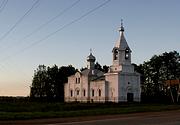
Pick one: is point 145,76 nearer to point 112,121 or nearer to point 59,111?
point 59,111

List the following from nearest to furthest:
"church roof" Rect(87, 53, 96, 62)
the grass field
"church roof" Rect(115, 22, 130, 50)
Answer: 1. the grass field
2. "church roof" Rect(115, 22, 130, 50)
3. "church roof" Rect(87, 53, 96, 62)

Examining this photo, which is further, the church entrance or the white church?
the church entrance

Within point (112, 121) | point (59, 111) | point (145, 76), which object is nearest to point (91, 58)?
point (145, 76)

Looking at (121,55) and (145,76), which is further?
(145,76)

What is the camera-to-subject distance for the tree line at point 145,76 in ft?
348

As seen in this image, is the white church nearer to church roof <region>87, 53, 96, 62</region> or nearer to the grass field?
church roof <region>87, 53, 96, 62</region>

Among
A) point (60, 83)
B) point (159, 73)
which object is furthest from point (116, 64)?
point (60, 83)

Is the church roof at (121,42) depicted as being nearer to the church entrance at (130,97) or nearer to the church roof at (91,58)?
the church entrance at (130,97)

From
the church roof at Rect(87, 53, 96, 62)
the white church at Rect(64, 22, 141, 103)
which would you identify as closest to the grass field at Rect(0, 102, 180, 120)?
the white church at Rect(64, 22, 141, 103)

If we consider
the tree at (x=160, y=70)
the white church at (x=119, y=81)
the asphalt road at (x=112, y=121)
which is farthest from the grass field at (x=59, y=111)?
the tree at (x=160, y=70)

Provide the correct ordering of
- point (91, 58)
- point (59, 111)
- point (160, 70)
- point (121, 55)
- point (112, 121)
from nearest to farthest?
point (112, 121) < point (59, 111) < point (121, 55) < point (91, 58) < point (160, 70)

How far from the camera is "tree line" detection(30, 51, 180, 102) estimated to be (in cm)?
10606

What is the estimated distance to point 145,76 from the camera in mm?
111562

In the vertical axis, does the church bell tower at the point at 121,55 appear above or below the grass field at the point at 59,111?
above
